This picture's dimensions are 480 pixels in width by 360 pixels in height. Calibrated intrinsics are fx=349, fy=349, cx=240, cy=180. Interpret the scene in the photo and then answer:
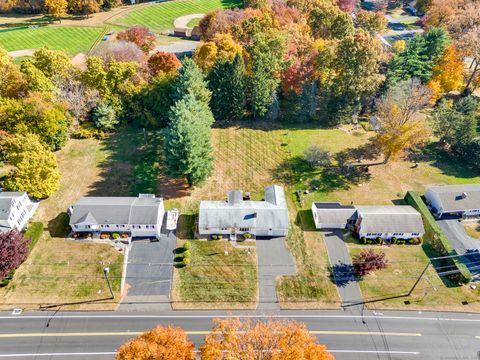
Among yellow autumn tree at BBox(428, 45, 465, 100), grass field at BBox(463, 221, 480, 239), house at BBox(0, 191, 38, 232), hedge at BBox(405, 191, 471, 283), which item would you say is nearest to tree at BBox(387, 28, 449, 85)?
yellow autumn tree at BBox(428, 45, 465, 100)

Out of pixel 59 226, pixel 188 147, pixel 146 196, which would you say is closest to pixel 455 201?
pixel 188 147

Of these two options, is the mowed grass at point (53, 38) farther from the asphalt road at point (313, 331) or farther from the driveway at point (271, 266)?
the driveway at point (271, 266)

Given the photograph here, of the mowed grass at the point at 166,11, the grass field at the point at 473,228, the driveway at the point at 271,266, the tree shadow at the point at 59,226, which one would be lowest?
the grass field at the point at 473,228

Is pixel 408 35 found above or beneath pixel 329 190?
above

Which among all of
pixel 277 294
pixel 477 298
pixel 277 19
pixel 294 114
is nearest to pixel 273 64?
pixel 294 114

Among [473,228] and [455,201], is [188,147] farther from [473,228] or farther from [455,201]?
[473,228]

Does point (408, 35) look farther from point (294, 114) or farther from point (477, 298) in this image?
point (477, 298)

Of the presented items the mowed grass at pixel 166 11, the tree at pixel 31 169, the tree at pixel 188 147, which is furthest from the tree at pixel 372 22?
the tree at pixel 31 169
